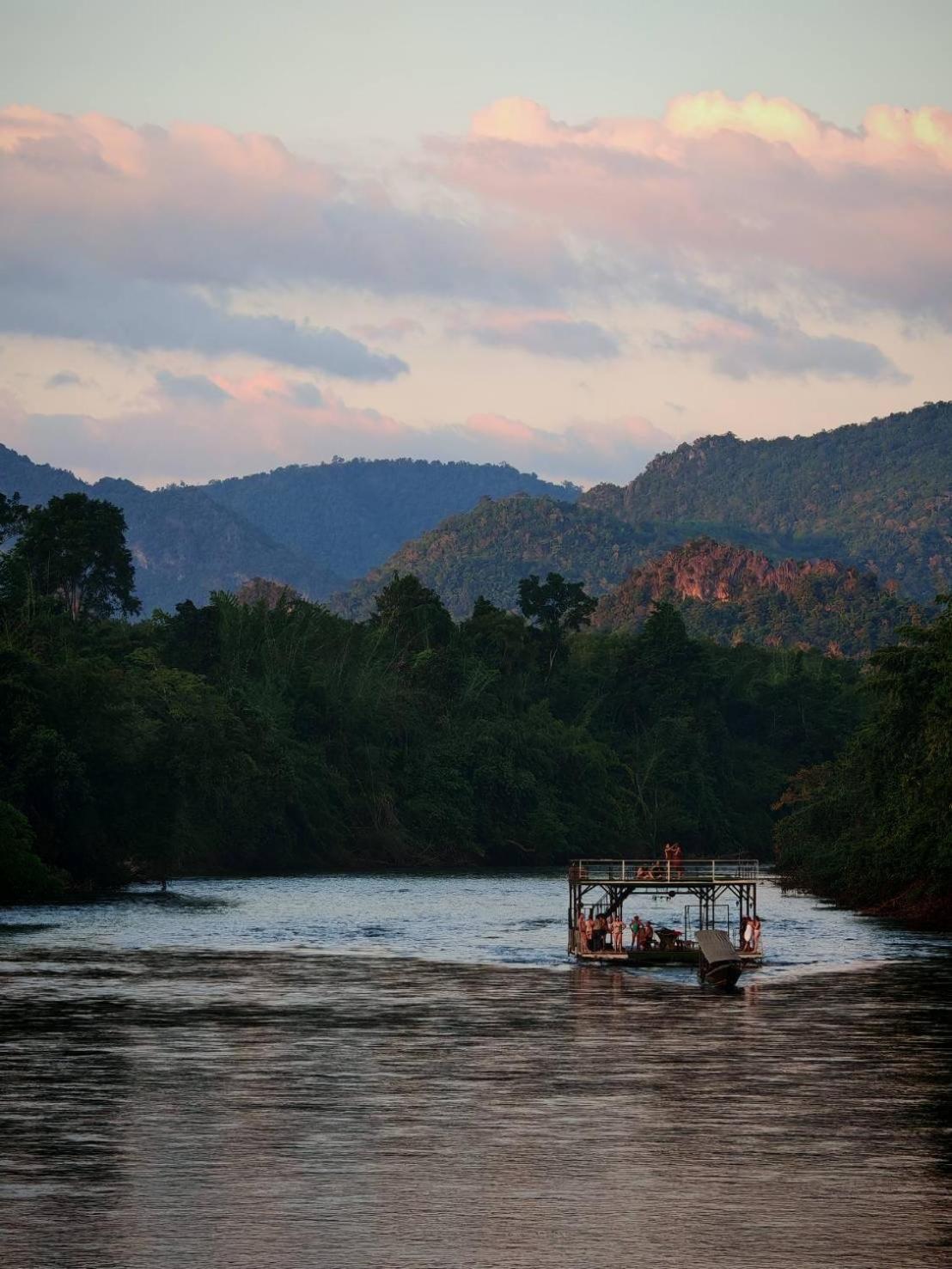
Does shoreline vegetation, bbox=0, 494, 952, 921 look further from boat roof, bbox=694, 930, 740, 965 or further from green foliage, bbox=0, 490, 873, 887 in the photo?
boat roof, bbox=694, 930, 740, 965

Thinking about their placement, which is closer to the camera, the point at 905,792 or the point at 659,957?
the point at 659,957

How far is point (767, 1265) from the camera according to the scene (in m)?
24.0

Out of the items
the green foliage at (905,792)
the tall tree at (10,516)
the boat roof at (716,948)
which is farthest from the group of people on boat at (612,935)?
the tall tree at (10,516)

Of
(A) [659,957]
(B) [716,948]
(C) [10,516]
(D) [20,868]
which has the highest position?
(C) [10,516]

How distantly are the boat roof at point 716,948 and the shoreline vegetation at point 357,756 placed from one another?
23331mm

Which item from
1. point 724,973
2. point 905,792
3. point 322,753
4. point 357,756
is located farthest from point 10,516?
point 724,973

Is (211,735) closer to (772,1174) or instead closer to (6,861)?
(6,861)

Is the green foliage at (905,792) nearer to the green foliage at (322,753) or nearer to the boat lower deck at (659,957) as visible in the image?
the boat lower deck at (659,957)

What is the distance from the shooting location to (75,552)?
550 feet

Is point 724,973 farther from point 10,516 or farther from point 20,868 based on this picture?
point 10,516

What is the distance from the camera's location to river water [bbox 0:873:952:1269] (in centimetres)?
2555

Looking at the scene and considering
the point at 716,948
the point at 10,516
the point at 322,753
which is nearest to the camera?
the point at 716,948

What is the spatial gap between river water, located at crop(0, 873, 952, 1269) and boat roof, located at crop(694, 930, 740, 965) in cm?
176

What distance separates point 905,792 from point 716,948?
31354 millimetres
